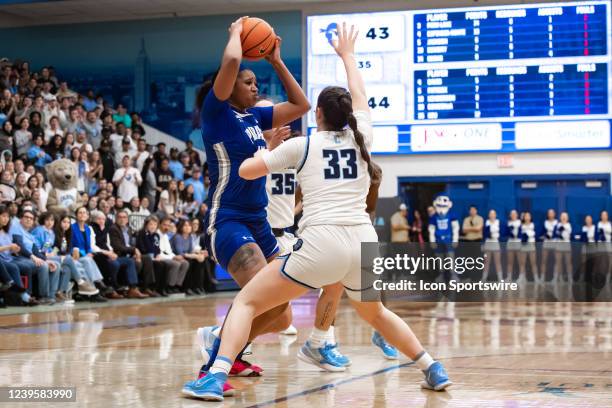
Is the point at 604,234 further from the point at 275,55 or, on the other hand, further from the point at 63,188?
the point at 275,55

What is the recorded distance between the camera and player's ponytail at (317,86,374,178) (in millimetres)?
4988

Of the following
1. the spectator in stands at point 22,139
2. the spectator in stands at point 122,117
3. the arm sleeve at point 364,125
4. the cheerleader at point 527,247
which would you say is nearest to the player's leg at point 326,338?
the arm sleeve at point 364,125

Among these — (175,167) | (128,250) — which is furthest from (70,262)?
(175,167)

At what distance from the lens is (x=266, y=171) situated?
4.84 metres

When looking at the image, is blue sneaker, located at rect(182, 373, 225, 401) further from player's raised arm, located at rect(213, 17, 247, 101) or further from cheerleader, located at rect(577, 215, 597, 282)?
cheerleader, located at rect(577, 215, 597, 282)

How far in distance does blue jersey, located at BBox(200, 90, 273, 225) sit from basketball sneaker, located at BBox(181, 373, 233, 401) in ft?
3.55

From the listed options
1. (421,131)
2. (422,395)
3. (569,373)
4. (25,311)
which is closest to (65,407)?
(422,395)

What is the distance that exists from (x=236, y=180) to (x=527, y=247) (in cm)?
1519

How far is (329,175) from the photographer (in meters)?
4.95

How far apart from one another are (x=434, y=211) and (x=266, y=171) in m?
16.0

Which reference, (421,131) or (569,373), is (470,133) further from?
(569,373)

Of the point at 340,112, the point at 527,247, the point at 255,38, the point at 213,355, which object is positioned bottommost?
the point at 527,247

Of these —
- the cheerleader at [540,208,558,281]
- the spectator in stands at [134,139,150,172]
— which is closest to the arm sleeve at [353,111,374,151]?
the spectator in stands at [134,139,150,172]

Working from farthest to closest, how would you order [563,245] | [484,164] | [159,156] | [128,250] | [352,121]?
[484,164] → [563,245] → [159,156] → [128,250] → [352,121]
